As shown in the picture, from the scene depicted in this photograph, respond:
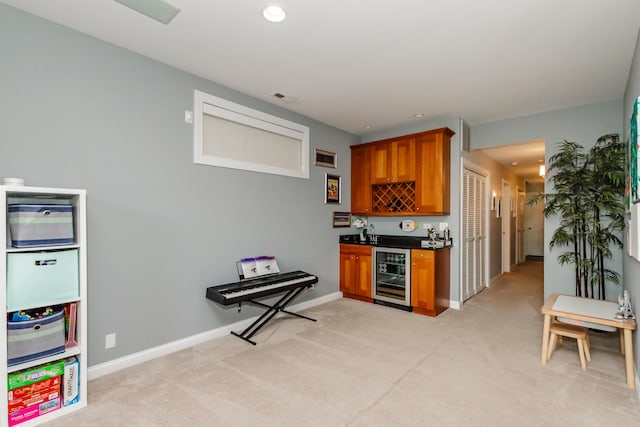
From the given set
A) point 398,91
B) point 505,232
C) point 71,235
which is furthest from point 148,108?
point 505,232

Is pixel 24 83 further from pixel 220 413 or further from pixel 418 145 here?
pixel 418 145

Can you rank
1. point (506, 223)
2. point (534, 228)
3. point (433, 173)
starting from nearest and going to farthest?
point (433, 173) < point (506, 223) < point (534, 228)

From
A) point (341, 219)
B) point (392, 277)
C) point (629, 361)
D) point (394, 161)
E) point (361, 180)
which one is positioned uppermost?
point (394, 161)

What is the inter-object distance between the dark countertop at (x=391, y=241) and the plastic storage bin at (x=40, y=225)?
3.49m

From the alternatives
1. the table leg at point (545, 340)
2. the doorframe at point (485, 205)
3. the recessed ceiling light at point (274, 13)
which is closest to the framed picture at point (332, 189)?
the doorframe at point (485, 205)

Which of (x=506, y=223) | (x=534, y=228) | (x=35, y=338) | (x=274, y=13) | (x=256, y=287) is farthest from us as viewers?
(x=534, y=228)

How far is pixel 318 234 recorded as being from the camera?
4.52 metres

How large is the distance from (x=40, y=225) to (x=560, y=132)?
5.33 m

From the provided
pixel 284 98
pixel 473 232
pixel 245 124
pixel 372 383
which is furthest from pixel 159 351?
pixel 473 232

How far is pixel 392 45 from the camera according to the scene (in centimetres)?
248

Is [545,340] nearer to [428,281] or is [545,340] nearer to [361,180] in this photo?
[428,281]

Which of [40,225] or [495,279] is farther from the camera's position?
[495,279]

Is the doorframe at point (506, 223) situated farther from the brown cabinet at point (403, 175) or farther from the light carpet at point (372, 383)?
the light carpet at point (372, 383)

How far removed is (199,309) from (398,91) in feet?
10.2
